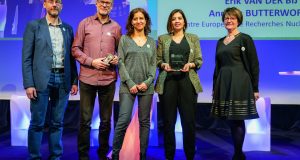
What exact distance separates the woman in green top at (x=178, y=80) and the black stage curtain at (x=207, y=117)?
1970 millimetres

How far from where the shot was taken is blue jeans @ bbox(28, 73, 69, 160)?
3172mm

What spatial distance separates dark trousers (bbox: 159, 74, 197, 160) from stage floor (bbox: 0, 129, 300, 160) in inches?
25.3

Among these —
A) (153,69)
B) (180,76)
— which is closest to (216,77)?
(180,76)

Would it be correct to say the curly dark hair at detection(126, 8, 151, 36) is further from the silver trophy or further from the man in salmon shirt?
the silver trophy

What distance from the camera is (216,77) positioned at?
3.47m

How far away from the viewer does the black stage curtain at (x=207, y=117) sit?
532 cm

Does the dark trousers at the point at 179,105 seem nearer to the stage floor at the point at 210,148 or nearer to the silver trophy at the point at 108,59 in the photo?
the silver trophy at the point at 108,59

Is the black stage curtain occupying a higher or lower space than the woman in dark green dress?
lower

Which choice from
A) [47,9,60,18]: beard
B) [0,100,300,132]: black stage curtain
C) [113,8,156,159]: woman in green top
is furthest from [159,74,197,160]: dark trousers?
[0,100,300,132]: black stage curtain

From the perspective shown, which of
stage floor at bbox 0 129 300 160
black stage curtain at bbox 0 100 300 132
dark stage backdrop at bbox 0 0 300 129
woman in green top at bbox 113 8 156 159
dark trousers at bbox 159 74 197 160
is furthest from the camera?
black stage curtain at bbox 0 100 300 132

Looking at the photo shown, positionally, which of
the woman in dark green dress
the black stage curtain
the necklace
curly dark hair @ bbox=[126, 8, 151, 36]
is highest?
curly dark hair @ bbox=[126, 8, 151, 36]

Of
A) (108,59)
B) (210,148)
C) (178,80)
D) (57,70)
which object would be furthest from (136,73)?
(210,148)

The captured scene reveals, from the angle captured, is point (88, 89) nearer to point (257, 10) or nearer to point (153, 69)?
point (153, 69)

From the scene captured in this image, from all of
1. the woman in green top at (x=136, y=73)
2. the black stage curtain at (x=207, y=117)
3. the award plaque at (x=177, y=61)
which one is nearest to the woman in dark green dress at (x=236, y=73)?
the award plaque at (x=177, y=61)
